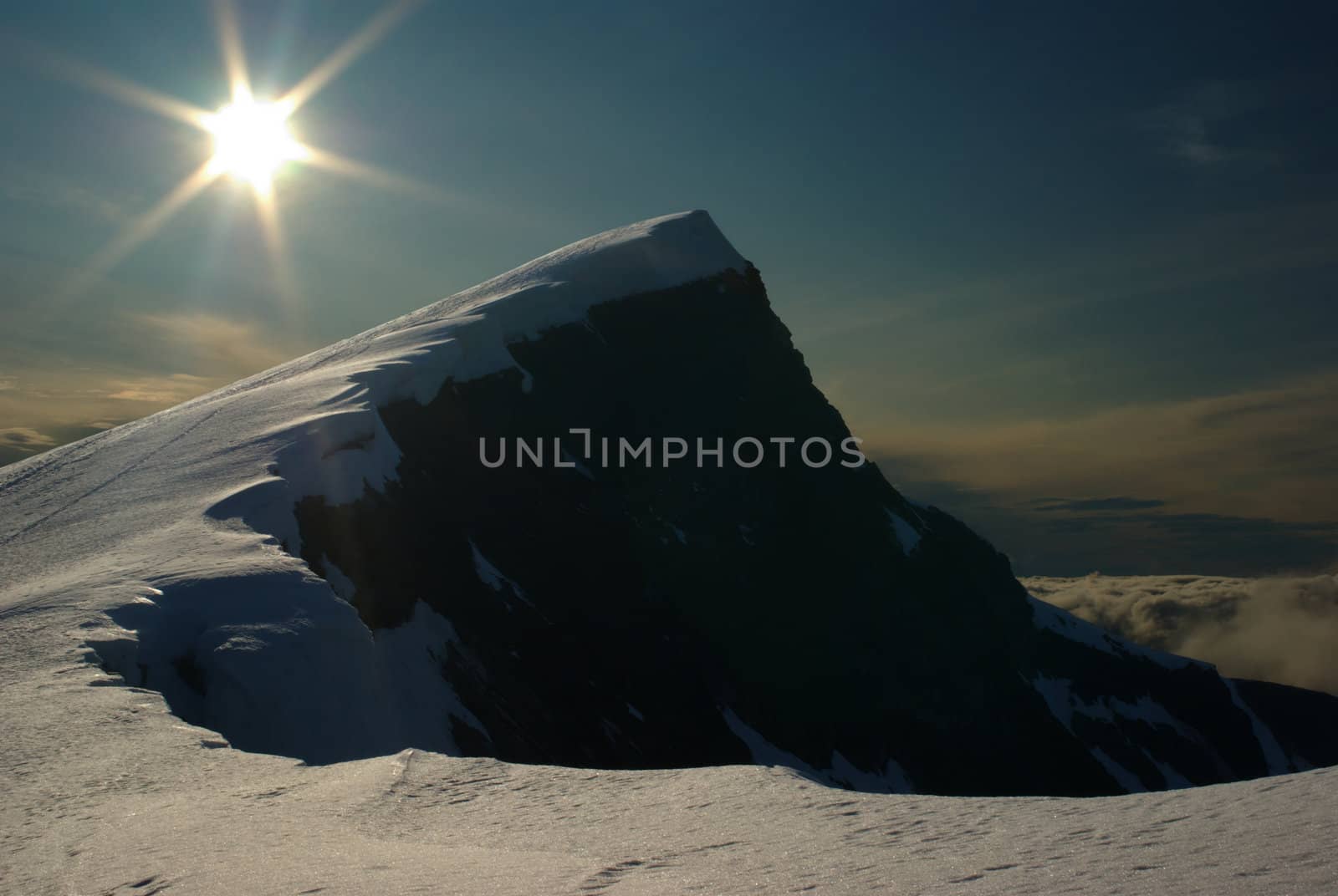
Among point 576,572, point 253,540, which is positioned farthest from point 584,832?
point 576,572

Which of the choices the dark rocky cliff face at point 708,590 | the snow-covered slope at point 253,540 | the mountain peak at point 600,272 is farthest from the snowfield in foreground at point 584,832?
the mountain peak at point 600,272

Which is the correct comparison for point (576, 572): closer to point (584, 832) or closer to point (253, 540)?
point (253, 540)

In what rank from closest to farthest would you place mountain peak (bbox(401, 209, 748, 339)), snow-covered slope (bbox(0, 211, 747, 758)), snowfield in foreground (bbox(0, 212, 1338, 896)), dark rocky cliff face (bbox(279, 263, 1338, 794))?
snowfield in foreground (bbox(0, 212, 1338, 896)), snow-covered slope (bbox(0, 211, 747, 758)), dark rocky cliff face (bbox(279, 263, 1338, 794)), mountain peak (bbox(401, 209, 748, 339))

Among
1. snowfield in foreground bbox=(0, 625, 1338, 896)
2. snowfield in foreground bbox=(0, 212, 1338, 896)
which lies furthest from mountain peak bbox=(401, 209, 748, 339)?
snowfield in foreground bbox=(0, 625, 1338, 896)

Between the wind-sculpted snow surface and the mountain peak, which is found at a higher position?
the mountain peak

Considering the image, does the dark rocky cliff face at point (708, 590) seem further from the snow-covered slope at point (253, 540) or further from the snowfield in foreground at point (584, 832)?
the snowfield in foreground at point (584, 832)

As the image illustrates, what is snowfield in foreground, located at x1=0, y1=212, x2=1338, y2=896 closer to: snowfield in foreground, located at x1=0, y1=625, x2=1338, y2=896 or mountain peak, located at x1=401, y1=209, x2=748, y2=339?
snowfield in foreground, located at x1=0, y1=625, x2=1338, y2=896
